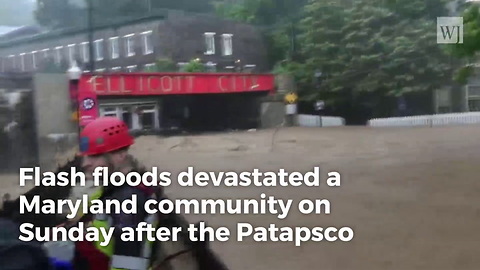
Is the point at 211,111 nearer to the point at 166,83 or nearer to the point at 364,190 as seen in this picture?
the point at 166,83

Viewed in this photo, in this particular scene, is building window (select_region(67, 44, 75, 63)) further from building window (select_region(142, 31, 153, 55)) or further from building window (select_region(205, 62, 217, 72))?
building window (select_region(205, 62, 217, 72))

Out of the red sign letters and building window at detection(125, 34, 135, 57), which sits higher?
building window at detection(125, 34, 135, 57)

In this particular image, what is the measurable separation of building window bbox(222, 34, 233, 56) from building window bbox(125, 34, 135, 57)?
7.5 inches

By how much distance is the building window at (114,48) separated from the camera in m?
1.59

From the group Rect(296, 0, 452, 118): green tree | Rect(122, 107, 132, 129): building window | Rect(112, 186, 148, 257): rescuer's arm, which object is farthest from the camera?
Rect(296, 0, 452, 118): green tree

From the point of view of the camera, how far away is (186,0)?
5.38 ft

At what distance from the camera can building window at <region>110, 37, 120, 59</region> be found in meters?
1.59

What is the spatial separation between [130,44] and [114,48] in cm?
3

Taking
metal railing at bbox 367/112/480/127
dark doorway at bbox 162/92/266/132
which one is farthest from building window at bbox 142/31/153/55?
metal railing at bbox 367/112/480/127

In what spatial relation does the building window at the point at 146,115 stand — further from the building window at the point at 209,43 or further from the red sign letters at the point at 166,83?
the building window at the point at 209,43

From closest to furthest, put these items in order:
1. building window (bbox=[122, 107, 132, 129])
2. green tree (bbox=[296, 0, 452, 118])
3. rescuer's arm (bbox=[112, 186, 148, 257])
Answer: rescuer's arm (bbox=[112, 186, 148, 257]) < building window (bbox=[122, 107, 132, 129]) < green tree (bbox=[296, 0, 452, 118])

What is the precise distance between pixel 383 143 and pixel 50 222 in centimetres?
73

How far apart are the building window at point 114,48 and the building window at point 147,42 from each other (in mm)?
55

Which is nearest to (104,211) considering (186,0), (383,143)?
(186,0)
